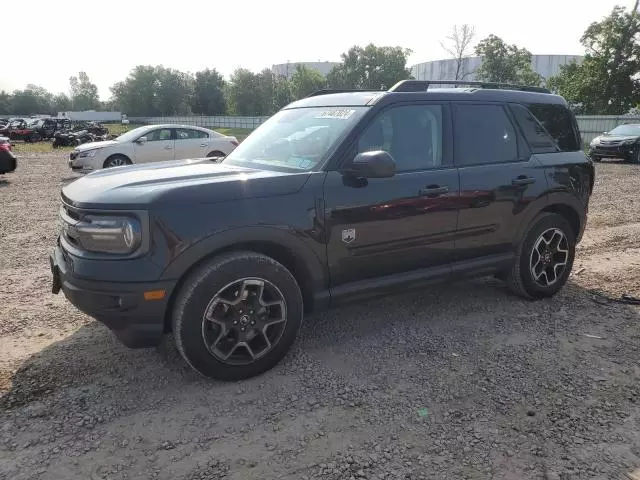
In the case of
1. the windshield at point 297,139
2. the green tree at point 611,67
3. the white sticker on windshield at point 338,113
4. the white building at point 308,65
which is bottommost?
the windshield at point 297,139

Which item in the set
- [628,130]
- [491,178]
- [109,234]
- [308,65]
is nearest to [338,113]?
[491,178]

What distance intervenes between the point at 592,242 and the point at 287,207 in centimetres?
537

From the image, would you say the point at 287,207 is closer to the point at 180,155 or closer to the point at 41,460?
the point at 41,460

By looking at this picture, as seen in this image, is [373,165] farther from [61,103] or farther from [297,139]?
[61,103]

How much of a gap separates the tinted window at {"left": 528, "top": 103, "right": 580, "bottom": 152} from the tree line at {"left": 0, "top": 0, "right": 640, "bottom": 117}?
113 ft

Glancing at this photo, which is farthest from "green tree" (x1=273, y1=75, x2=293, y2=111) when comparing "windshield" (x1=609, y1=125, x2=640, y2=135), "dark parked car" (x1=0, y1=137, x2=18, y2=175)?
"dark parked car" (x1=0, y1=137, x2=18, y2=175)

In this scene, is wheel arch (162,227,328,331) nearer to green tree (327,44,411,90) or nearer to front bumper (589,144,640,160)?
front bumper (589,144,640,160)

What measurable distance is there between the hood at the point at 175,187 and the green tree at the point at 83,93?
139m

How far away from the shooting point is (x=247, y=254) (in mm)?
3164

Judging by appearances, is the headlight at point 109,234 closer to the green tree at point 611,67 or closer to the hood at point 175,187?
the hood at point 175,187

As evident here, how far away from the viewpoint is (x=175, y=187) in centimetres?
301

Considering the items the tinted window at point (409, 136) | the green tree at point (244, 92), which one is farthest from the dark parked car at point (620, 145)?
the green tree at point (244, 92)

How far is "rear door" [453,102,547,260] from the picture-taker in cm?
404

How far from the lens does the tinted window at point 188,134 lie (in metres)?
13.7
